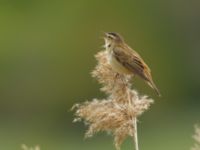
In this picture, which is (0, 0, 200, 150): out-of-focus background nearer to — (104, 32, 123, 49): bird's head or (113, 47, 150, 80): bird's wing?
(104, 32, 123, 49): bird's head

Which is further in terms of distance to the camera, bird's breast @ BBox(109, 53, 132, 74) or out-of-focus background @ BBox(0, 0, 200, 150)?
out-of-focus background @ BBox(0, 0, 200, 150)

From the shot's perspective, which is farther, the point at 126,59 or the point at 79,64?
the point at 79,64

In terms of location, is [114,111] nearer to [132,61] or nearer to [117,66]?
[117,66]

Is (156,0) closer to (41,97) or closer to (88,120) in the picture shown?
(41,97)

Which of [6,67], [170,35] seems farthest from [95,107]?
[170,35]

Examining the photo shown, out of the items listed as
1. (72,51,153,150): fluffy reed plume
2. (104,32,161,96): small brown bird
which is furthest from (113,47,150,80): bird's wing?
(72,51,153,150): fluffy reed plume

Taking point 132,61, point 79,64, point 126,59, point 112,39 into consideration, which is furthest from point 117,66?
point 79,64
